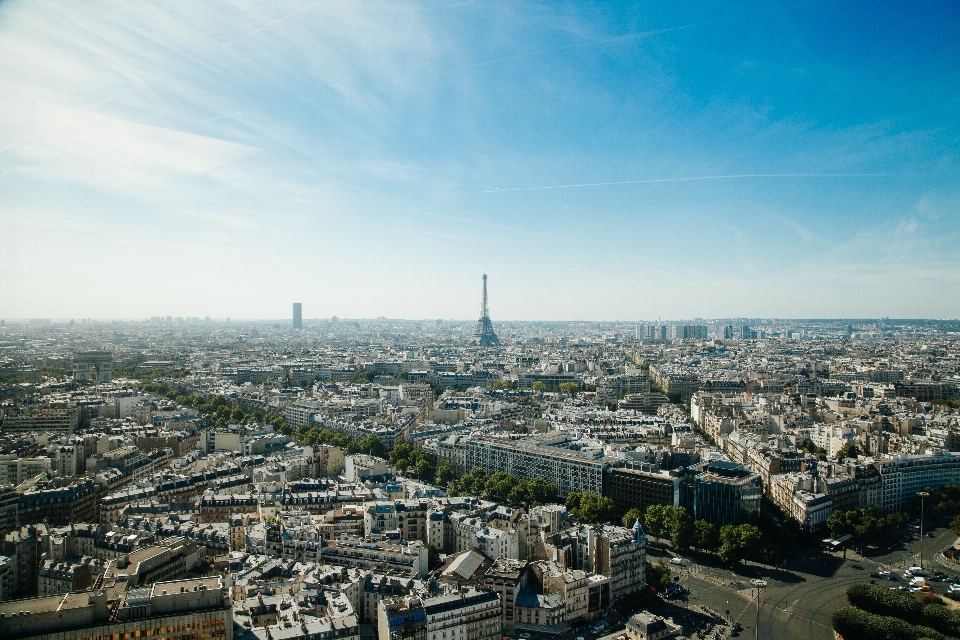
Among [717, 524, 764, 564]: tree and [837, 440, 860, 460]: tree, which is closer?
[717, 524, 764, 564]: tree

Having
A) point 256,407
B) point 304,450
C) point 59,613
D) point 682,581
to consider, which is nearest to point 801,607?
point 682,581

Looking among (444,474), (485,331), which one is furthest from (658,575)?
(485,331)

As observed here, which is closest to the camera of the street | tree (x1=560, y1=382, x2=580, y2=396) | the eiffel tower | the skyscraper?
the street

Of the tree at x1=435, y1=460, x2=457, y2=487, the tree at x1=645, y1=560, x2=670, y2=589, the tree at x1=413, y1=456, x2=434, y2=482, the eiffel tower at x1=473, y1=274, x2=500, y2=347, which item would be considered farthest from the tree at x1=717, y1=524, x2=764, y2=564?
the eiffel tower at x1=473, y1=274, x2=500, y2=347

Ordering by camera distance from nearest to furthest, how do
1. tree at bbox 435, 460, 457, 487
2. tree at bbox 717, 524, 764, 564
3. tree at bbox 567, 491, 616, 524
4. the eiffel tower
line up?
tree at bbox 717, 524, 764, 564 → tree at bbox 567, 491, 616, 524 → tree at bbox 435, 460, 457, 487 → the eiffel tower

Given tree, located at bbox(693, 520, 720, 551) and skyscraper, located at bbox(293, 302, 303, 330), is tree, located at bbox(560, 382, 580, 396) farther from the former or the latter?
skyscraper, located at bbox(293, 302, 303, 330)

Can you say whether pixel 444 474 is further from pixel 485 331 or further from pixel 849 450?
pixel 485 331

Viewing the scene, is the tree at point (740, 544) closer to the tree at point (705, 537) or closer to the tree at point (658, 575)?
the tree at point (705, 537)

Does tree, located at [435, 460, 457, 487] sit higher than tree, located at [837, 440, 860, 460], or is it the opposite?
tree, located at [837, 440, 860, 460]
